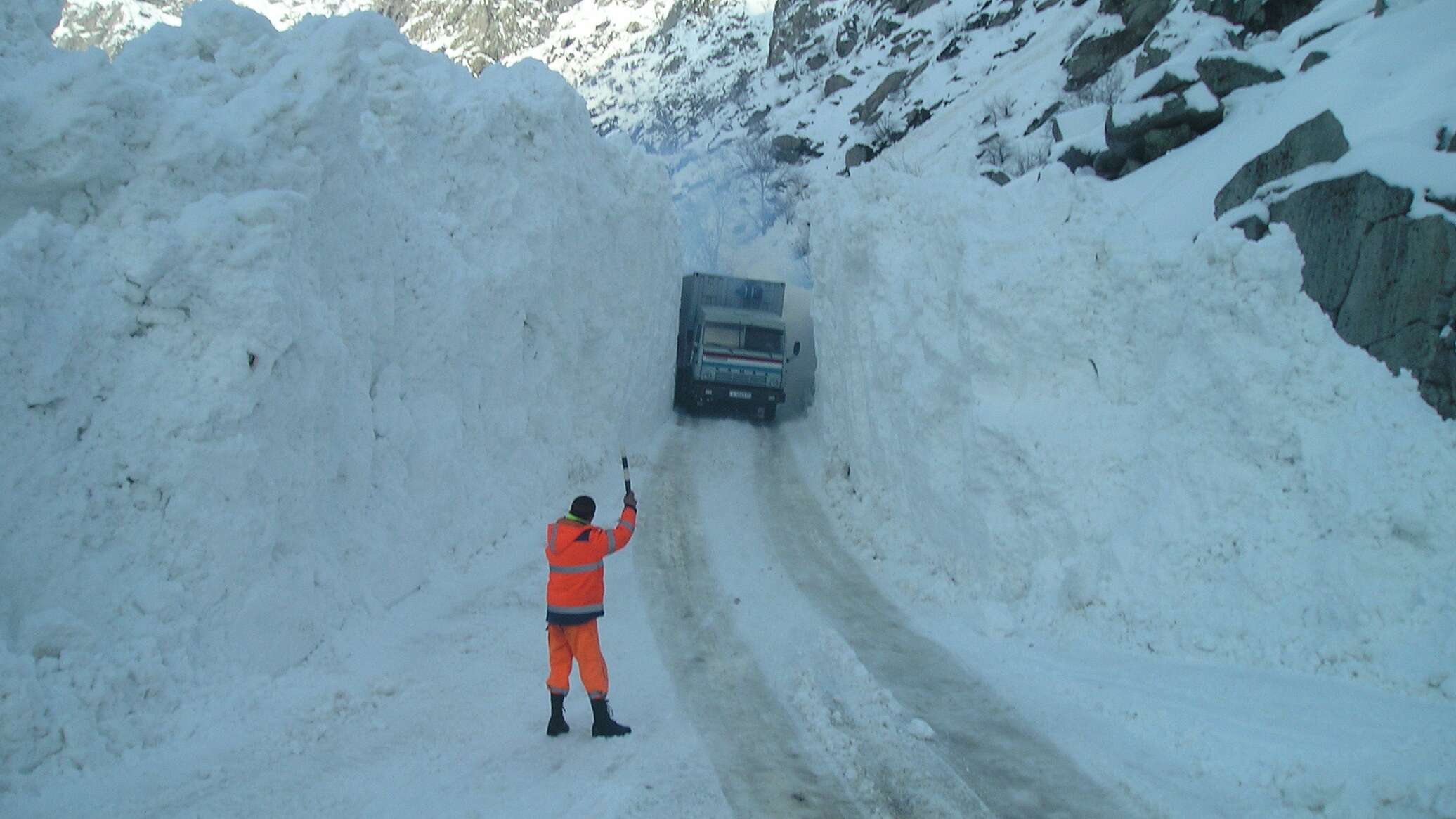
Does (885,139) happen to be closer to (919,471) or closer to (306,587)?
(919,471)

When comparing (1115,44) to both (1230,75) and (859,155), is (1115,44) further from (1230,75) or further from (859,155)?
(1230,75)

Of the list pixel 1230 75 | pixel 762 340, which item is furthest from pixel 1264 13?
pixel 762 340

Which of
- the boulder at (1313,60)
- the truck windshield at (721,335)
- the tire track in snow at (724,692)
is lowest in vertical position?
the tire track in snow at (724,692)

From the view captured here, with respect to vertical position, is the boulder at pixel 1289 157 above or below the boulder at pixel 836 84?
below

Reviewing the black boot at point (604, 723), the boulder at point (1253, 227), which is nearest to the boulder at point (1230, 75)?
the boulder at point (1253, 227)

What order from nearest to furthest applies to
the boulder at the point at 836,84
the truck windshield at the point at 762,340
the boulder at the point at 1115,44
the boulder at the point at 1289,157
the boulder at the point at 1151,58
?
the boulder at the point at 1289,157 < the boulder at the point at 1151,58 < the truck windshield at the point at 762,340 < the boulder at the point at 1115,44 < the boulder at the point at 836,84

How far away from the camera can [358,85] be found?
820cm

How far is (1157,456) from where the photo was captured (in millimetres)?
8281

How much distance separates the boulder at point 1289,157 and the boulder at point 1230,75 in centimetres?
355

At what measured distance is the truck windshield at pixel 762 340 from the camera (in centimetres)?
1962

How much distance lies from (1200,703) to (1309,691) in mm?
758

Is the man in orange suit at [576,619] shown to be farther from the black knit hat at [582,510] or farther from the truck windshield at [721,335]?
the truck windshield at [721,335]

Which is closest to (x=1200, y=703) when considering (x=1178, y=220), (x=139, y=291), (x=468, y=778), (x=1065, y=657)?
(x=1065, y=657)

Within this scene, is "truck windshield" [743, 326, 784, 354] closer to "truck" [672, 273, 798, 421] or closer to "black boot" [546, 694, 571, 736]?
"truck" [672, 273, 798, 421]
